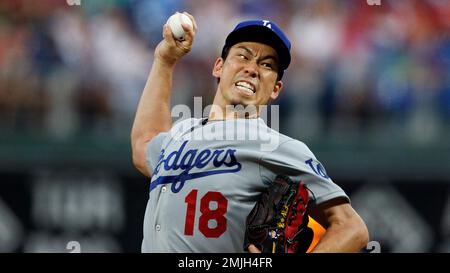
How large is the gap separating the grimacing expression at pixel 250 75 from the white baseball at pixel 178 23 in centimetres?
23

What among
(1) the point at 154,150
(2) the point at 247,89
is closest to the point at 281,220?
(2) the point at 247,89

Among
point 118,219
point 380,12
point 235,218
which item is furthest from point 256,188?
point 380,12

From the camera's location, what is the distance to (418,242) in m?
6.21

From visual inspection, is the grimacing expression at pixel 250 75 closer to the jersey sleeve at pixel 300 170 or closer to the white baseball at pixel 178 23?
the white baseball at pixel 178 23

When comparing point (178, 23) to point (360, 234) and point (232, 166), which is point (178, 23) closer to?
point (232, 166)

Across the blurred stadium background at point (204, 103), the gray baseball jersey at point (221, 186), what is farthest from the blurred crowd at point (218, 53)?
the gray baseball jersey at point (221, 186)

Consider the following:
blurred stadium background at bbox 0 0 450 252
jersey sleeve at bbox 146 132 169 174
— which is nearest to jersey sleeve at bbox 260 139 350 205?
jersey sleeve at bbox 146 132 169 174

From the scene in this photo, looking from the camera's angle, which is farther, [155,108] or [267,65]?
[155,108]

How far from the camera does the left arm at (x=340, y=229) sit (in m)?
2.76

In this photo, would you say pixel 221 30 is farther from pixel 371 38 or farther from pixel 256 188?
pixel 256 188

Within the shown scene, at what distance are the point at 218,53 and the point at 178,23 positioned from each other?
364 centimetres

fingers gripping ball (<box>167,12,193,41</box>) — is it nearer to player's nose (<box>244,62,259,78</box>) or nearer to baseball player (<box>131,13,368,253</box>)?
baseball player (<box>131,13,368,253</box>)

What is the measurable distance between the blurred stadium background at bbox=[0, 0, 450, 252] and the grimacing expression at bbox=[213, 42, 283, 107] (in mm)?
3055

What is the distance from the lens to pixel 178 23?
3.25 meters
